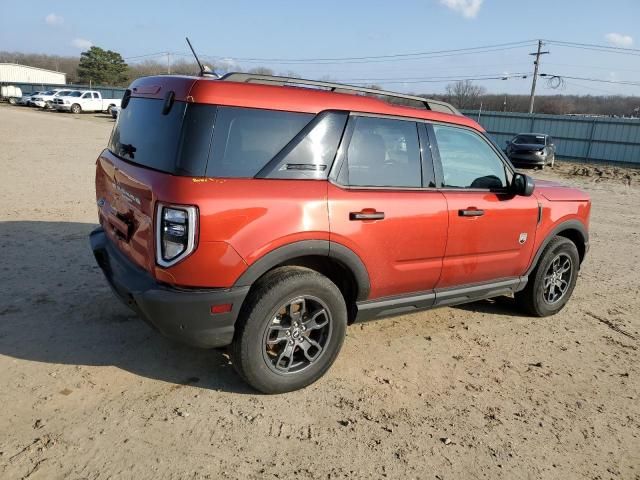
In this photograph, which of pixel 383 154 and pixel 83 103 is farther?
pixel 83 103

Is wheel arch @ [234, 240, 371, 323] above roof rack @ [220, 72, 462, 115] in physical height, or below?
below

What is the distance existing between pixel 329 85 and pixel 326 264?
1220 millimetres

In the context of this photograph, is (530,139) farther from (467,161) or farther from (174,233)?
(174,233)

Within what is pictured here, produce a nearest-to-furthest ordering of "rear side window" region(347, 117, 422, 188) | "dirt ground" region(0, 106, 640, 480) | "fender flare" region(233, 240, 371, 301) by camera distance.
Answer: "dirt ground" region(0, 106, 640, 480) < "fender flare" region(233, 240, 371, 301) < "rear side window" region(347, 117, 422, 188)

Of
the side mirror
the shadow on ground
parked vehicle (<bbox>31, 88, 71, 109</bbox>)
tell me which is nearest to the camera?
the shadow on ground

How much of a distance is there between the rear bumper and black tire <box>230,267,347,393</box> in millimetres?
109

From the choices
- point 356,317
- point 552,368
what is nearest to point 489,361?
point 552,368

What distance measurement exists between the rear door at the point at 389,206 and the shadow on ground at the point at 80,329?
1.26m

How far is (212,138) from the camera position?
2.88m

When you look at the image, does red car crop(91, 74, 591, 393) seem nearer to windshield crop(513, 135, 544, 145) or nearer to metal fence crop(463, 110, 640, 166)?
windshield crop(513, 135, 544, 145)

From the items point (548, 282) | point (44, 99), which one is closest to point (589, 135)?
point (548, 282)

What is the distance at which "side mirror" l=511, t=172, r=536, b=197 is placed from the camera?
4180mm

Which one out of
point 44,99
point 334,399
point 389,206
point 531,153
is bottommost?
point 334,399

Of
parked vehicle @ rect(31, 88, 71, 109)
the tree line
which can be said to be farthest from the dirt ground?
the tree line
